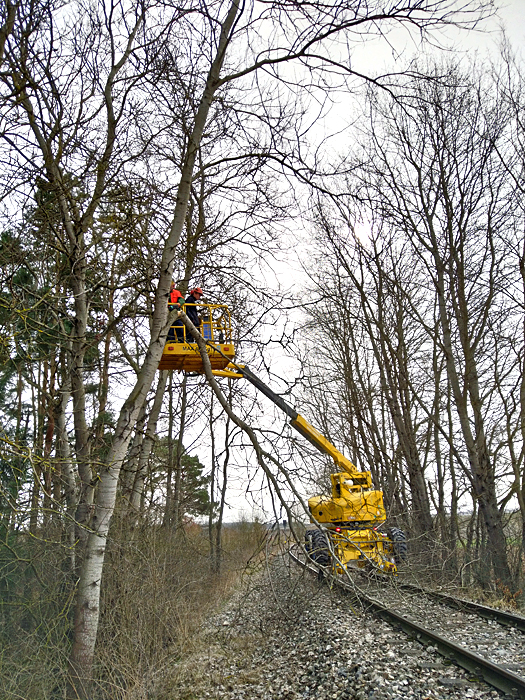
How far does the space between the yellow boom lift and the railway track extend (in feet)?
0.73

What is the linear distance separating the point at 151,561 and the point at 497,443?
34.7 feet

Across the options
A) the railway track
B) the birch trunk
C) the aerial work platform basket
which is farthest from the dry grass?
the aerial work platform basket

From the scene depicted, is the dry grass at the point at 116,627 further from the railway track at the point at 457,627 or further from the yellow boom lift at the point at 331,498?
the railway track at the point at 457,627

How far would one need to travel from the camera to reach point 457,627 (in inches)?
307

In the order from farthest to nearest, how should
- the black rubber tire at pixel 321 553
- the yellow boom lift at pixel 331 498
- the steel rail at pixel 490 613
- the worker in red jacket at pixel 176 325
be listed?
the worker in red jacket at pixel 176 325
the steel rail at pixel 490 613
the yellow boom lift at pixel 331 498
the black rubber tire at pixel 321 553

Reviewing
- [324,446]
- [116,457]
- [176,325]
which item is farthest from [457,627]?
[176,325]

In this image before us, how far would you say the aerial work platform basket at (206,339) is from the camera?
9289 millimetres

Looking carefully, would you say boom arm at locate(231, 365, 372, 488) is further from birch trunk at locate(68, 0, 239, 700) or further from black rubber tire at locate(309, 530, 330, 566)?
black rubber tire at locate(309, 530, 330, 566)

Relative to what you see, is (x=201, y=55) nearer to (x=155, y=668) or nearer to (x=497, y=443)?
(x=155, y=668)

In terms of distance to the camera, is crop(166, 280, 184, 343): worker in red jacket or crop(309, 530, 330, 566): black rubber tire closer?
crop(309, 530, 330, 566): black rubber tire

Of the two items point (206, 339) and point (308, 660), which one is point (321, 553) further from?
point (206, 339)

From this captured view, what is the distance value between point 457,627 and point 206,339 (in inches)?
231

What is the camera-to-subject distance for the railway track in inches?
209

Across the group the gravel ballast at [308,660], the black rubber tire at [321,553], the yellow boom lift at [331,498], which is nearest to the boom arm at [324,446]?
the yellow boom lift at [331,498]
